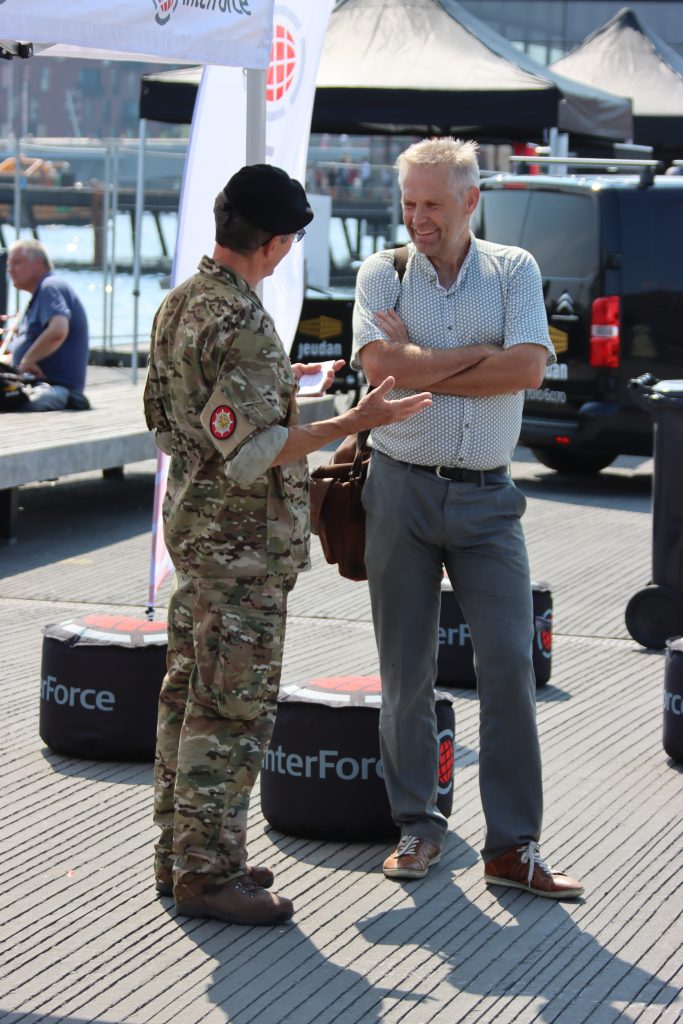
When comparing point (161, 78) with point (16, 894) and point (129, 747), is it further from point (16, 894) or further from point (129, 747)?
point (16, 894)

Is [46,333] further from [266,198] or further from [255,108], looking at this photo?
[266,198]

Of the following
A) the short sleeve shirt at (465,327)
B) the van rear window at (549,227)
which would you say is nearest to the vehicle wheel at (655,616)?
the short sleeve shirt at (465,327)

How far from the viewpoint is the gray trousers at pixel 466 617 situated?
14.3ft

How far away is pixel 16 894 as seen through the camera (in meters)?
4.38

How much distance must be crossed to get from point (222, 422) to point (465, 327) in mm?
828

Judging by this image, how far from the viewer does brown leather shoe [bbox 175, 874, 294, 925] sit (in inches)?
164

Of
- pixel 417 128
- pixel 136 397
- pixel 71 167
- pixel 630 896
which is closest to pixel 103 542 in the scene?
pixel 136 397

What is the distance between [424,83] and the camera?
48.6 ft

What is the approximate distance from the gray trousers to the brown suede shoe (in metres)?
0.44

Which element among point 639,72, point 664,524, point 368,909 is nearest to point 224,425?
point 368,909

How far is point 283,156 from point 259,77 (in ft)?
2.52

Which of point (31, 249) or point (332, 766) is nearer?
point (332, 766)

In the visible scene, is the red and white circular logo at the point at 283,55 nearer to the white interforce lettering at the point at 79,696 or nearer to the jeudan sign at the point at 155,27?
the jeudan sign at the point at 155,27

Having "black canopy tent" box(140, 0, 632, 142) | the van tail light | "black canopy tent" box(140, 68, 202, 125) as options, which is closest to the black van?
the van tail light
